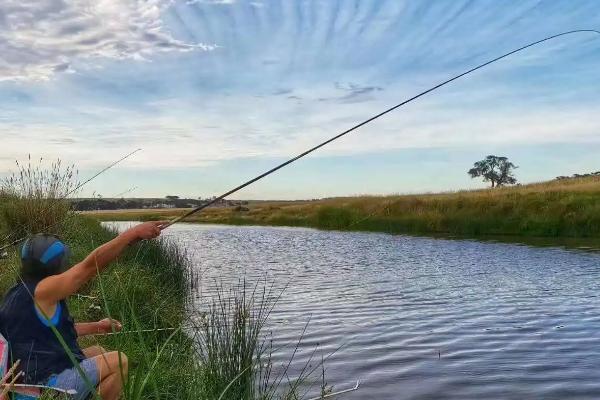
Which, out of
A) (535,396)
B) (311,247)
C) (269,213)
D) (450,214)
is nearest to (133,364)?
(535,396)

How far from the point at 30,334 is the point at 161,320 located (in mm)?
4475

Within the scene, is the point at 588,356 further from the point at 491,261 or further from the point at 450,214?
the point at 450,214

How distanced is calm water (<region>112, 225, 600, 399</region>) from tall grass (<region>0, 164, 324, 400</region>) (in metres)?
0.91

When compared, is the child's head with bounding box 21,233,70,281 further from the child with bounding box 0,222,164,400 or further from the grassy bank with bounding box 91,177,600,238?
the grassy bank with bounding box 91,177,600,238

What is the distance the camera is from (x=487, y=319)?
405 inches

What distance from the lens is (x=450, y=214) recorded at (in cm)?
3250

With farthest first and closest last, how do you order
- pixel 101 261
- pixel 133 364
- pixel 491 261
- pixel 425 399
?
pixel 491 261 < pixel 425 399 < pixel 133 364 < pixel 101 261

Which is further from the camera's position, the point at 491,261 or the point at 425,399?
the point at 491,261

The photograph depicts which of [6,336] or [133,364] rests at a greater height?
[6,336]

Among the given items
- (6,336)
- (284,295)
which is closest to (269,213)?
(284,295)

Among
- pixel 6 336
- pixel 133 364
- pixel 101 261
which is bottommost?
pixel 133 364

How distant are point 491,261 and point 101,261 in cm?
1614

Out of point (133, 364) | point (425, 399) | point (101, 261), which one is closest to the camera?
point (101, 261)

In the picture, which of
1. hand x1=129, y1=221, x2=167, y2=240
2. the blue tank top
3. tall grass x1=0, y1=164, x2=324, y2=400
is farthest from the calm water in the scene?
hand x1=129, y1=221, x2=167, y2=240
